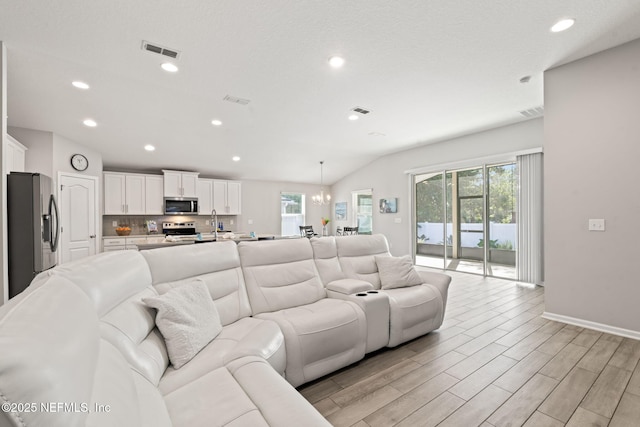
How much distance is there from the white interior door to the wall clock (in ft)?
0.59

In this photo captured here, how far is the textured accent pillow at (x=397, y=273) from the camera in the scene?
3049 mm

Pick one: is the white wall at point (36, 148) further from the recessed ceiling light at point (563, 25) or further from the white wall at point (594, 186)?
the white wall at point (594, 186)

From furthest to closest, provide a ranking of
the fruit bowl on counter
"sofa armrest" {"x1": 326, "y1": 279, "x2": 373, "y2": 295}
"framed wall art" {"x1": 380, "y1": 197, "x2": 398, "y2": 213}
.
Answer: "framed wall art" {"x1": 380, "y1": 197, "x2": 398, "y2": 213}
the fruit bowl on counter
"sofa armrest" {"x1": 326, "y1": 279, "x2": 373, "y2": 295}

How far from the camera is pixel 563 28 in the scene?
2613 mm

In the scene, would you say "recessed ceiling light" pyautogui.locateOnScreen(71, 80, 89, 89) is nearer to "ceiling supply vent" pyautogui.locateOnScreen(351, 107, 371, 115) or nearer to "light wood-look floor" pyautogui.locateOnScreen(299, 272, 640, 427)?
"ceiling supply vent" pyautogui.locateOnScreen(351, 107, 371, 115)

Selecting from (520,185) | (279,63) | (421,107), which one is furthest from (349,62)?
(520,185)

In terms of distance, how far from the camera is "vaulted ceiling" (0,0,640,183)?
7.70 feet

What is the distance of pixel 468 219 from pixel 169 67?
6.05 metres

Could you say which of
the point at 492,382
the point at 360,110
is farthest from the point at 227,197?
the point at 492,382

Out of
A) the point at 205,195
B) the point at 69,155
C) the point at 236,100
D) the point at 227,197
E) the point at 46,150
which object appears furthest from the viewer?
the point at 227,197

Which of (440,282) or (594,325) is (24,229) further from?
(594,325)

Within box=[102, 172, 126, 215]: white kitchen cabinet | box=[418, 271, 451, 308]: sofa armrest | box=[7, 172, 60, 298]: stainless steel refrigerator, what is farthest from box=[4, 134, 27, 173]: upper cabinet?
box=[418, 271, 451, 308]: sofa armrest

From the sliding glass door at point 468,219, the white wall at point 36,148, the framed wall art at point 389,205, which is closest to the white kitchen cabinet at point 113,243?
the white wall at point 36,148

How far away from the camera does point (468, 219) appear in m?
6.13
